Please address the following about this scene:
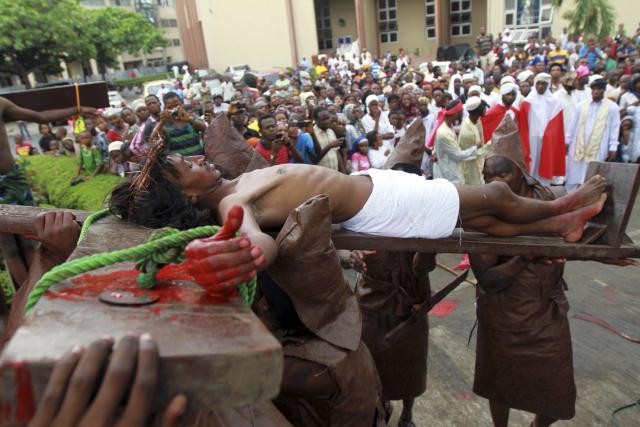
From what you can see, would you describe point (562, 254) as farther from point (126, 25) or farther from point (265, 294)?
point (126, 25)

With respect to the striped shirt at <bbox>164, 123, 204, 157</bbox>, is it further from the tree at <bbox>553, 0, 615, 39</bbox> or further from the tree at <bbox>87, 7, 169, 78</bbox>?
the tree at <bbox>87, 7, 169, 78</bbox>

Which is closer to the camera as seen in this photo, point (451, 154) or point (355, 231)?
point (355, 231)

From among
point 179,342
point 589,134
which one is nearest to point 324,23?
point 589,134

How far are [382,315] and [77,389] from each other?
2.74 metres

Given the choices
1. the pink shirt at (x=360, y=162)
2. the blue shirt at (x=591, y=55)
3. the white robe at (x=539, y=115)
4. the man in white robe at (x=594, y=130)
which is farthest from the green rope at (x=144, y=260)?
the blue shirt at (x=591, y=55)

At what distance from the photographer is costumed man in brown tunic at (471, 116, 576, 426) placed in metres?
2.90

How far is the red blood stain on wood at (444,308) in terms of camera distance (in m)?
4.70

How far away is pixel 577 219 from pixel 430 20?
95.2ft

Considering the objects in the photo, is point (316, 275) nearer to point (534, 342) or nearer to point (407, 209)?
point (407, 209)

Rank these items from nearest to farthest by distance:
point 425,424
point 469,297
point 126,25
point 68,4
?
point 425,424 < point 469,297 < point 68,4 < point 126,25

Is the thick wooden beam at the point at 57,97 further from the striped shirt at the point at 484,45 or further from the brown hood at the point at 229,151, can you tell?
the striped shirt at the point at 484,45

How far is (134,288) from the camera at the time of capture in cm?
99

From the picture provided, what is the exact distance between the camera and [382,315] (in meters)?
3.32

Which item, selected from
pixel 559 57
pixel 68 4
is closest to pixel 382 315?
pixel 559 57
